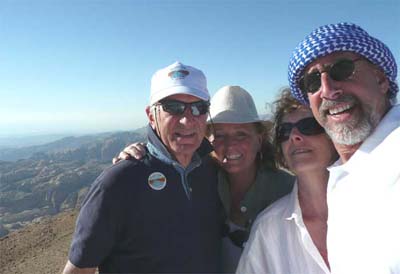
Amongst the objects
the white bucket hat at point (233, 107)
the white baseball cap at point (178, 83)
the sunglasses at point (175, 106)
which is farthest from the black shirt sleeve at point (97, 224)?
the white bucket hat at point (233, 107)

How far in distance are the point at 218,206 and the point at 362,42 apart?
2.40 m

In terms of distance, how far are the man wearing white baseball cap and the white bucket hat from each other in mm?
485

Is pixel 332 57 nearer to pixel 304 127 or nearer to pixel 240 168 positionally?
pixel 304 127

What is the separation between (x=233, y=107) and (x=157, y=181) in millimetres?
1633

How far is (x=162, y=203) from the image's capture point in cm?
332

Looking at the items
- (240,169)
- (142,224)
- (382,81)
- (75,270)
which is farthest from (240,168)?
(75,270)

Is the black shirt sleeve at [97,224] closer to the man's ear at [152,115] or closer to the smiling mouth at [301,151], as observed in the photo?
the man's ear at [152,115]

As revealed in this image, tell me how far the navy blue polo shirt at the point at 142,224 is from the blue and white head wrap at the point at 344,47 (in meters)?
1.78

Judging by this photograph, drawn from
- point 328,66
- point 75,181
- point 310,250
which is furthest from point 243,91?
point 75,181

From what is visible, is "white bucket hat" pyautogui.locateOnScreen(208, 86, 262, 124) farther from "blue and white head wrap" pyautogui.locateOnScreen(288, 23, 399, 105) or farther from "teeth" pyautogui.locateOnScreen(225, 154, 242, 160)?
"blue and white head wrap" pyautogui.locateOnScreen(288, 23, 399, 105)

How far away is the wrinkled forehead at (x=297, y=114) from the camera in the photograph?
12.3ft

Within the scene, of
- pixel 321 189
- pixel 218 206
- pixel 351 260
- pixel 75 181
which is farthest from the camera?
pixel 75 181

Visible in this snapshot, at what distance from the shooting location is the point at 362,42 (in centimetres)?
306

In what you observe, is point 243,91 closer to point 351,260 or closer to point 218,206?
point 218,206
